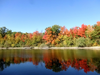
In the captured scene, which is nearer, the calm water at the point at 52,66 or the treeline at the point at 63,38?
the calm water at the point at 52,66

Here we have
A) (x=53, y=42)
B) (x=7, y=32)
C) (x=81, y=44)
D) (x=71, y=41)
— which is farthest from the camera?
(x=7, y=32)

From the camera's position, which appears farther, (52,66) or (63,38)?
(63,38)

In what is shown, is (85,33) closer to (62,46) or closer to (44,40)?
(62,46)

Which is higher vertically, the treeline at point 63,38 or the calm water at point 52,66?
the treeline at point 63,38

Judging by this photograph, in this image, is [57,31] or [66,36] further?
[57,31]

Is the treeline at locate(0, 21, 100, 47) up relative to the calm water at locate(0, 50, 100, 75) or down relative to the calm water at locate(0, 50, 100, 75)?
up

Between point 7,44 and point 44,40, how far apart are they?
1849cm

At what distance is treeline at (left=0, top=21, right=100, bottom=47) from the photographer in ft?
110

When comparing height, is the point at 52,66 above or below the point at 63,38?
below

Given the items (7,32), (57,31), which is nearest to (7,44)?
(7,32)

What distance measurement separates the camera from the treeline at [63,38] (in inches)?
1322

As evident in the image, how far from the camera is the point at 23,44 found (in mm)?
45781

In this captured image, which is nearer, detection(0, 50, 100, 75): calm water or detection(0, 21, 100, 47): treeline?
detection(0, 50, 100, 75): calm water

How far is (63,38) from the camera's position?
133 ft
